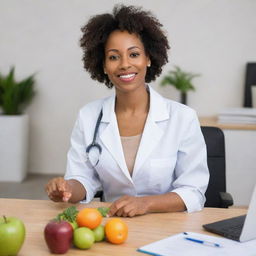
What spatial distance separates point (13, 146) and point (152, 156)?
2742 millimetres

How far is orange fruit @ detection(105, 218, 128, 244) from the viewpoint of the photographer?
1.23 meters

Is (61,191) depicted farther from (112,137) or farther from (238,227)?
(238,227)

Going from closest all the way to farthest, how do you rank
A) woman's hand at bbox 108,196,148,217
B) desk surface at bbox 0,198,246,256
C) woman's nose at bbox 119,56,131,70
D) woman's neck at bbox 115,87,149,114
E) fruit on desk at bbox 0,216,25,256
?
1. fruit on desk at bbox 0,216,25,256
2. desk surface at bbox 0,198,246,256
3. woman's hand at bbox 108,196,148,217
4. woman's nose at bbox 119,56,131,70
5. woman's neck at bbox 115,87,149,114

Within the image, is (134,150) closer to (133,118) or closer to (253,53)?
(133,118)

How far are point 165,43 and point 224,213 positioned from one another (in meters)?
0.77

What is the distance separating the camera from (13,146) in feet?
14.2

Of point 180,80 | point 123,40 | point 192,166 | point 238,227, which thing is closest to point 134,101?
point 123,40

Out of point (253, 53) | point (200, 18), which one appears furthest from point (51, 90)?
point (253, 53)

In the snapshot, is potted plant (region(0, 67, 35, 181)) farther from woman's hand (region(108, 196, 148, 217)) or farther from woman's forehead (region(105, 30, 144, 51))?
woman's hand (region(108, 196, 148, 217))

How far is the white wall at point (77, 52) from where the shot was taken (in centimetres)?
423

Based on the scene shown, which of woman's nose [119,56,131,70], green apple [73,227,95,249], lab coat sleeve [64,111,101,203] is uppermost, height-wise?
woman's nose [119,56,131,70]

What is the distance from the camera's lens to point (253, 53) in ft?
13.9

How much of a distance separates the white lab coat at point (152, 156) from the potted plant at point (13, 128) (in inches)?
Answer: 98.7

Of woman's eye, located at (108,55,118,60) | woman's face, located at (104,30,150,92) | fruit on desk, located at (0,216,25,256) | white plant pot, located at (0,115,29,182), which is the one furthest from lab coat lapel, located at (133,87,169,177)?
white plant pot, located at (0,115,29,182)
